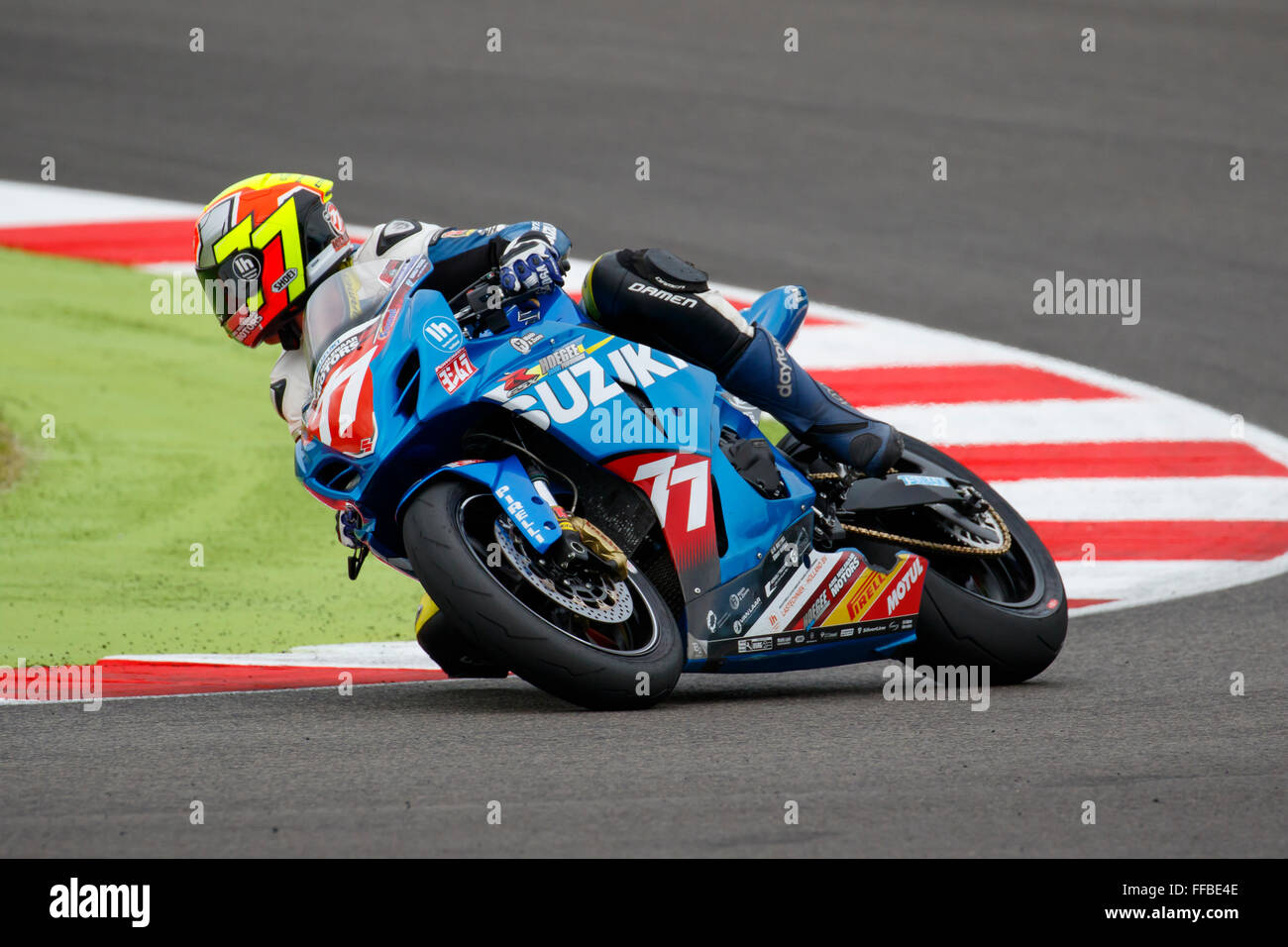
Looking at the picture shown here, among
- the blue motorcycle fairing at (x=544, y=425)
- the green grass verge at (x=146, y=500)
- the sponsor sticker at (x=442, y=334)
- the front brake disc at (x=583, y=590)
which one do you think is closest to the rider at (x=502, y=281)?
the blue motorcycle fairing at (x=544, y=425)

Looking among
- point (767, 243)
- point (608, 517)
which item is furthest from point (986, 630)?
point (767, 243)

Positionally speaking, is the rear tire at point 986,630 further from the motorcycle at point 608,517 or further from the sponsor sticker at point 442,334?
the sponsor sticker at point 442,334

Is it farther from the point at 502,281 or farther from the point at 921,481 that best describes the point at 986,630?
the point at 502,281

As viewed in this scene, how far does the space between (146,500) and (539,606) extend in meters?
3.71

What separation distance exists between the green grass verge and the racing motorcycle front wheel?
6.49ft

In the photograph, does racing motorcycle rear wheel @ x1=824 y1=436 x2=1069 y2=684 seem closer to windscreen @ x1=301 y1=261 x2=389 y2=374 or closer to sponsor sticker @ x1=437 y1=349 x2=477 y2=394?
sponsor sticker @ x1=437 y1=349 x2=477 y2=394

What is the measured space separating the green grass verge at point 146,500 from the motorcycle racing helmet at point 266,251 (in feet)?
5.45

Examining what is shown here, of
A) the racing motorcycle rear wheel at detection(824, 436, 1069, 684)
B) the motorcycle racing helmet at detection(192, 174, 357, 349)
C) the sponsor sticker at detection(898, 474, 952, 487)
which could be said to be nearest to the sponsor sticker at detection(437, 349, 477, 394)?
the motorcycle racing helmet at detection(192, 174, 357, 349)

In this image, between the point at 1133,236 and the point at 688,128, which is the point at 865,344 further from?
the point at 688,128

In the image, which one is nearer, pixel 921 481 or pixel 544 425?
pixel 544 425

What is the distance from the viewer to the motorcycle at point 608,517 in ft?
15.2

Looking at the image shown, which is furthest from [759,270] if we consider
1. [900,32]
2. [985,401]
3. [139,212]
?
[900,32]

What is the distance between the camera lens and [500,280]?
16.3 feet

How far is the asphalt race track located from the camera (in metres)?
3.74
